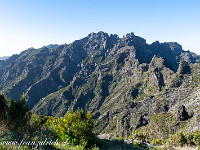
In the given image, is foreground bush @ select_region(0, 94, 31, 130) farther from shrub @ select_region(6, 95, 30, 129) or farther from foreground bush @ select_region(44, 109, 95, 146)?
foreground bush @ select_region(44, 109, 95, 146)

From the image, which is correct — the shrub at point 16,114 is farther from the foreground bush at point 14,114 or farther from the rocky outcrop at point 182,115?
the rocky outcrop at point 182,115

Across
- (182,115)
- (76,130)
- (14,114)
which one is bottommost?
(182,115)

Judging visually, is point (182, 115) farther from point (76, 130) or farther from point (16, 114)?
point (16, 114)

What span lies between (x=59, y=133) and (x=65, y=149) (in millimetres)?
2628

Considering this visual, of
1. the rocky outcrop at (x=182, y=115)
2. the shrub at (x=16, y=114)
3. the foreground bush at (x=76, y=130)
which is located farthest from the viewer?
the rocky outcrop at (x=182, y=115)

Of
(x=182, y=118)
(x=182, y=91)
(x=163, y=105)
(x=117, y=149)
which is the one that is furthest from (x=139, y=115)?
(x=117, y=149)

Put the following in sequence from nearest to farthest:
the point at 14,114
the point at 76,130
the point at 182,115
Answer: the point at 76,130
the point at 14,114
the point at 182,115

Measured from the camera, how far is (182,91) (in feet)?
605

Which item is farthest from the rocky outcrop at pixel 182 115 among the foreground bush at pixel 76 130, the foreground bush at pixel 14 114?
the foreground bush at pixel 14 114

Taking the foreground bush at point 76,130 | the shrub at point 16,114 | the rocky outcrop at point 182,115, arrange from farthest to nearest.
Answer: the rocky outcrop at point 182,115
the shrub at point 16,114
the foreground bush at point 76,130

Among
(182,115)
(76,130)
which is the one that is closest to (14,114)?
(76,130)

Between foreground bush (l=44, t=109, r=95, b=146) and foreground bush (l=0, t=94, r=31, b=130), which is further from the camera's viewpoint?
foreground bush (l=0, t=94, r=31, b=130)

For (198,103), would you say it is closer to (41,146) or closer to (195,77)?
(195,77)

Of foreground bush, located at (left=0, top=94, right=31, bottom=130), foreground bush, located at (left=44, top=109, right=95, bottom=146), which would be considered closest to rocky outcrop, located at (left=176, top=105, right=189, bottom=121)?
foreground bush, located at (left=44, top=109, right=95, bottom=146)
